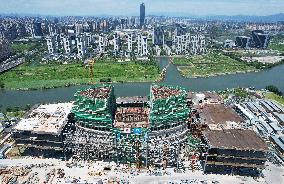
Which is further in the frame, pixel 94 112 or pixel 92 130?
pixel 92 130

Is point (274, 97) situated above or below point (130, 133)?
below

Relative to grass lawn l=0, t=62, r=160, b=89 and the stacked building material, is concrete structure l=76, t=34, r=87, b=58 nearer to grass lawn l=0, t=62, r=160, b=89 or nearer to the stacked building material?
grass lawn l=0, t=62, r=160, b=89

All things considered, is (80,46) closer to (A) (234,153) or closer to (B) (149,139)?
(B) (149,139)

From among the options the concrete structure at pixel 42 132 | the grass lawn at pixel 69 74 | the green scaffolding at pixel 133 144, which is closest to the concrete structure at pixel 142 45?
the grass lawn at pixel 69 74

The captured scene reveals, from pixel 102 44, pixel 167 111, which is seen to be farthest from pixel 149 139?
pixel 102 44

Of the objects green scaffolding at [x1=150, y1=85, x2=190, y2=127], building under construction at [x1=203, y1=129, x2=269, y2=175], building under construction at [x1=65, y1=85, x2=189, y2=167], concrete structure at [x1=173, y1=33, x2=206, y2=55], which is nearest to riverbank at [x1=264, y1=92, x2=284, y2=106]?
building under construction at [x1=203, y1=129, x2=269, y2=175]

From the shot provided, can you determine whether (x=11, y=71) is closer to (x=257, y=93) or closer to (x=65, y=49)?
(x=65, y=49)
